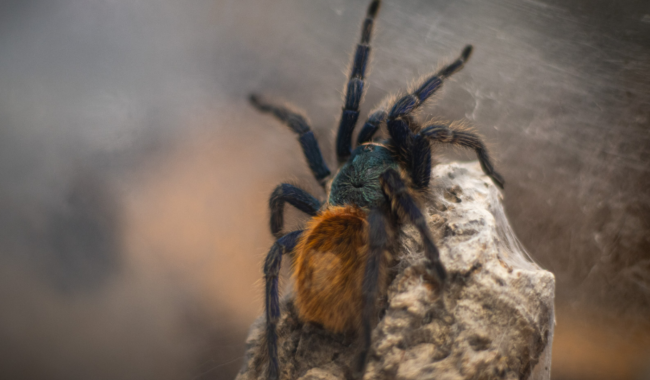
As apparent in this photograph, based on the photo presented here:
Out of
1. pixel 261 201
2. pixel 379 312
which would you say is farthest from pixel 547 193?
pixel 261 201

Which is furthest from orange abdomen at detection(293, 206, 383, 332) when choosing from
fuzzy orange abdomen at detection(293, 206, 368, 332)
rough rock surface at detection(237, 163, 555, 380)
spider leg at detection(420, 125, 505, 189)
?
spider leg at detection(420, 125, 505, 189)

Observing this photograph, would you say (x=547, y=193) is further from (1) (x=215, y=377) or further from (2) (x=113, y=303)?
(2) (x=113, y=303)

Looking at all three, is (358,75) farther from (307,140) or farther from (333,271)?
(333,271)

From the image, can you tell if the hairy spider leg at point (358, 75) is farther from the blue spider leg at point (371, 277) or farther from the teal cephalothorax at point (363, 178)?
the blue spider leg at point (371, 277)

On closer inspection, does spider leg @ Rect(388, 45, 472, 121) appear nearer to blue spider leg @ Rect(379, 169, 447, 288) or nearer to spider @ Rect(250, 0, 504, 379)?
spider @ Rect(250, 0, 504, 379)

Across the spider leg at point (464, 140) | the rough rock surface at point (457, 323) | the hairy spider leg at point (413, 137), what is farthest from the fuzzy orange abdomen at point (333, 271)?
the spider leg at point (464, 140)
